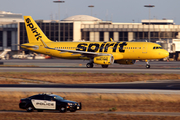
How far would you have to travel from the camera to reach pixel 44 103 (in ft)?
70.7

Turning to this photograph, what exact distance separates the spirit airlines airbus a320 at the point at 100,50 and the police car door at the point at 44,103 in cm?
3634

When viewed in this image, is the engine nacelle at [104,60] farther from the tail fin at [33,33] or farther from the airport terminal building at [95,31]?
the airport terminal building at [95,31]

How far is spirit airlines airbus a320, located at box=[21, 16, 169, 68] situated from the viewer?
58.2m

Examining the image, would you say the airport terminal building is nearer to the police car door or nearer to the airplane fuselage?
the airplane fuselage

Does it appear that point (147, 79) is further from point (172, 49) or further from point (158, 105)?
point (172, 49)

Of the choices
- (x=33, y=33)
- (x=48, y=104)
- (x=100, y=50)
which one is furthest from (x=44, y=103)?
(x=33, y=33)

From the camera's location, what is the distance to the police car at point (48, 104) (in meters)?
21.5

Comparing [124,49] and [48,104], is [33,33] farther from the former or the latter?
[48,104]

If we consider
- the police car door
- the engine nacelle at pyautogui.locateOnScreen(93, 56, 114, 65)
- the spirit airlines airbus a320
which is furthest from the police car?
the spirit airlines airbus a320

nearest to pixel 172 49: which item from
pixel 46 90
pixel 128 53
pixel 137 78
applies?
pixel 128 53

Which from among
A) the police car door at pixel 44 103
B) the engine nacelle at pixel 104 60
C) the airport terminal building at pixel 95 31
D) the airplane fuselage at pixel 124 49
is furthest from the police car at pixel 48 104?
the airport terminal building at pixel 95 31

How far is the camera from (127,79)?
42125mm

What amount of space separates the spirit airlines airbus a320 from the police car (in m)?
36.1

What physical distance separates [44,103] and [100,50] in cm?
3931
